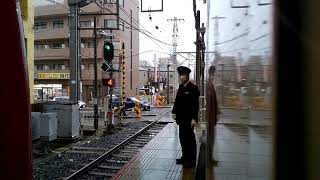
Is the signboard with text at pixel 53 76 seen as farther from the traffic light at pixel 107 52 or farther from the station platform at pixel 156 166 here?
the station platform at pixel 156 166

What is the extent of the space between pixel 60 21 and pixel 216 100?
5552 centimetres

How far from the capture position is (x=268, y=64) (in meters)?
0.94

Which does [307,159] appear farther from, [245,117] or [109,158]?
[109,158]

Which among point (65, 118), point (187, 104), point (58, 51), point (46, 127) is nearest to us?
point (187, 104)

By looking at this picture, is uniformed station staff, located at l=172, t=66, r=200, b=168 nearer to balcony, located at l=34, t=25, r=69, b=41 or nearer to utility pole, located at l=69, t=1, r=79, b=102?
utility pole, located at l=69, t=1, r=79, b=102

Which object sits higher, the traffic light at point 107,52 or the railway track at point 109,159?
the traffic light at point 107,52

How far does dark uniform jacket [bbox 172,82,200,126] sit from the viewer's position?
301 inches

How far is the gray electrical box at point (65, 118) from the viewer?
14.0m

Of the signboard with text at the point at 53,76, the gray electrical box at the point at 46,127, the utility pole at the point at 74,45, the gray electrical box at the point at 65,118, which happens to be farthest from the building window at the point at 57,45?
the gray electrical box at the point at 46,127

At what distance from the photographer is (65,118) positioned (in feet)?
45.9

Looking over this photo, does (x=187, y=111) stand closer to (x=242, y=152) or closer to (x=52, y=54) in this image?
(x=242, y=152)

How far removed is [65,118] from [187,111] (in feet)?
23.6

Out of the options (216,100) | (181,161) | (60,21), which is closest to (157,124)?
(181,161)

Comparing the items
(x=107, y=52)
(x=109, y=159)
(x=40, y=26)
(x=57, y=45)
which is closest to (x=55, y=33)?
(x=57, y=45)
